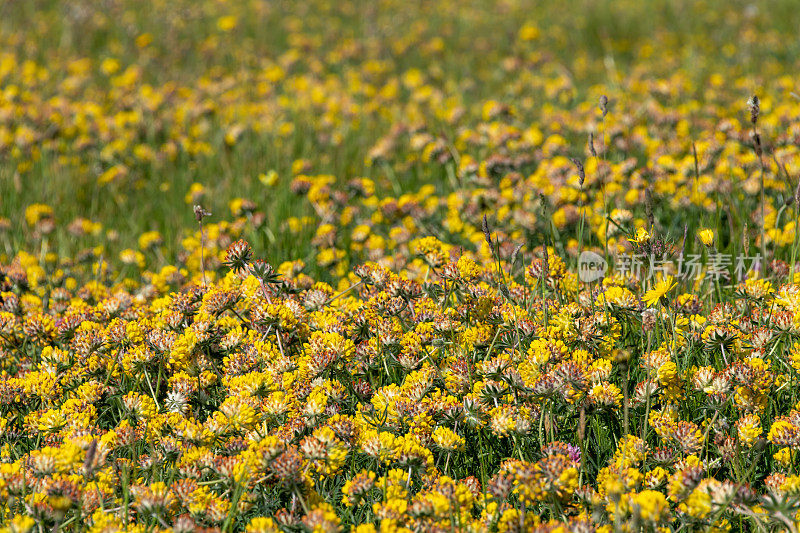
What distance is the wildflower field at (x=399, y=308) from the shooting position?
2064 millimetres

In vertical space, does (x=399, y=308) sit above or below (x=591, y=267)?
above

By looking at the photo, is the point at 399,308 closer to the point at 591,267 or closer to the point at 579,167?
the point at 579,167

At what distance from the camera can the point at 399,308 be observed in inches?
108

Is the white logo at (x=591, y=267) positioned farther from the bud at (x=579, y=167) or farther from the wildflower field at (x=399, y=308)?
the bud at (x=579, y=167)

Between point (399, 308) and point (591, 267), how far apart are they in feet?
3.31

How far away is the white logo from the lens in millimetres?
3057

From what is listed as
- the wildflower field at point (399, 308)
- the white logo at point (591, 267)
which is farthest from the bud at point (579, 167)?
the white logo at point (591, 267)

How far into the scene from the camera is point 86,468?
1842 mm

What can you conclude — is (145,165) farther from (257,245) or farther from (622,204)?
(622,204)

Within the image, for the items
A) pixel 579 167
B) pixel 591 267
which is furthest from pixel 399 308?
pixel 591 267

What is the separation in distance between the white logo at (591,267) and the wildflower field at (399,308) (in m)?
0.02

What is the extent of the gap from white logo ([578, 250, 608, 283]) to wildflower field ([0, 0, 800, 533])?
0.02m

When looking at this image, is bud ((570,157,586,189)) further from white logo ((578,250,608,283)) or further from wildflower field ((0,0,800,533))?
white logo ((578,250,608,283))

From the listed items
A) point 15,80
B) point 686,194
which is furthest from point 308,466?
point 15,80
